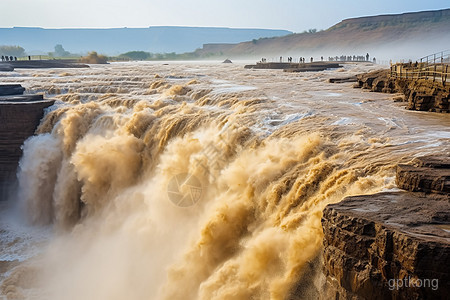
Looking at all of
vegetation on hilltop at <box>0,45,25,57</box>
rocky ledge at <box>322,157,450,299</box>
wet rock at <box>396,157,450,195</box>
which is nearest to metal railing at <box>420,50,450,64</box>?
wet rock at <box>396,157,450,195</box>

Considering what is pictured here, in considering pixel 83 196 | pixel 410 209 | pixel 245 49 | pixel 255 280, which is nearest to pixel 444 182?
pixel 410 209

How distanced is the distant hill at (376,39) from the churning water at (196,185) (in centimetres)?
7150

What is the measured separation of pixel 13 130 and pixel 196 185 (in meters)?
11.1

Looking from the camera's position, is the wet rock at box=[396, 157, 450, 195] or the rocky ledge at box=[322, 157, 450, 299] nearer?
the rocky ledge at box=[322, 157, 450, 299]

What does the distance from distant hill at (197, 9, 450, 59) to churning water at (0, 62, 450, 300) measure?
235 ft

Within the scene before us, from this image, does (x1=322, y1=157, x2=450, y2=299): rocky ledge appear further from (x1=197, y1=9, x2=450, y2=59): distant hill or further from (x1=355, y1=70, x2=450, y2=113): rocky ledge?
(x1=197, y1=9, x2=450, y2=59): distant hill

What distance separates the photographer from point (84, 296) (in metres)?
12.8

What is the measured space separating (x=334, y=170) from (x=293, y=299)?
113 inches

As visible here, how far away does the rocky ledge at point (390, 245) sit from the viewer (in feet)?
18.1

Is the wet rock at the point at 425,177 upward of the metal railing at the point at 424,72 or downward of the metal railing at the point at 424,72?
downward

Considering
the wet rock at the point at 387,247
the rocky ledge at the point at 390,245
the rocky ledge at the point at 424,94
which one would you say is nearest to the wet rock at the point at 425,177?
the rocky ledge at the point at 390,245

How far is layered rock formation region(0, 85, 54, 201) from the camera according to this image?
781 inches

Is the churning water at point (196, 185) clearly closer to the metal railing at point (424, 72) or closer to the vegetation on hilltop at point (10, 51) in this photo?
the metal railing at point (424, 72)

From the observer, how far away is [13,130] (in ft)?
65.4
